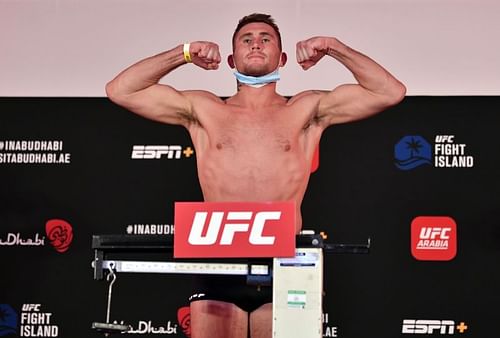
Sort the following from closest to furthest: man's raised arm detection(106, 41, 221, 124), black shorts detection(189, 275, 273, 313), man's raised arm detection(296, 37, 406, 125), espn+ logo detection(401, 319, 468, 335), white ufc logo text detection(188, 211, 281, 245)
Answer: white ufc logo text detection(188, 211, 281, 245), black shorts detection(189, 275, 273, 313), man's raised arm detection(296, 37, 406, 125), man's raised arm detection(106, 41, 221, 124), espn+ logo detection(401, 319, 468, 335)

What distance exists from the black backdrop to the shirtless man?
1271 mm

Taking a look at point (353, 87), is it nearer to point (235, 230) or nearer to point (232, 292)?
point (232, 292)

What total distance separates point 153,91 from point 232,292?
3.12 feet

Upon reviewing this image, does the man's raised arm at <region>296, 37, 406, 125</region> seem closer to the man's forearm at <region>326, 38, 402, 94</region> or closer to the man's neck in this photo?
the man's forearm at <region>326, 38, 402, 94</region>

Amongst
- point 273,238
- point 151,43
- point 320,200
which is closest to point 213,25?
point 151,43

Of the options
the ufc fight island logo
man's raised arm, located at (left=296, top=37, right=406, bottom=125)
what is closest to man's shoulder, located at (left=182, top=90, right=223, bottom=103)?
man's raised arm, located at (left=296, top=37, right=406, bottom=125)

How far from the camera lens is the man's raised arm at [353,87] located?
381 centimetres

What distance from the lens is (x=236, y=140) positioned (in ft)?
12.8

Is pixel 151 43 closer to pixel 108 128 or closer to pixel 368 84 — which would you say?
pixel 108 128

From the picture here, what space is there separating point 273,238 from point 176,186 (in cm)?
237

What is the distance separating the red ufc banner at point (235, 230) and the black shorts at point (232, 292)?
569 millimetres

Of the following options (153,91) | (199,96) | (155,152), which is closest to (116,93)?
(153,91)

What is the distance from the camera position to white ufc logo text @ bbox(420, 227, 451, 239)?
515cm

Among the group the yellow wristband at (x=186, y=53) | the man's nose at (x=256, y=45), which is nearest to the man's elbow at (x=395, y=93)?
the man's nose at (x=256, y=45)
